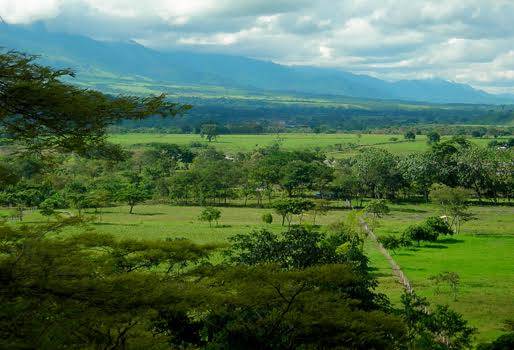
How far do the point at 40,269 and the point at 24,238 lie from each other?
218cm

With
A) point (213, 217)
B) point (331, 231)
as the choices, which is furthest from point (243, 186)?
point (331, 231)

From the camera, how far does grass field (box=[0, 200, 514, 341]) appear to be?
29.3 metres

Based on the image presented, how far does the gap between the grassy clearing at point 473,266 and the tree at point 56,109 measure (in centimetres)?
1787

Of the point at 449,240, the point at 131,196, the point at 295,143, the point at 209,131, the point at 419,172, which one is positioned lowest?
the point at 131,196

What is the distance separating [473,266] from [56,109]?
33.9 metres

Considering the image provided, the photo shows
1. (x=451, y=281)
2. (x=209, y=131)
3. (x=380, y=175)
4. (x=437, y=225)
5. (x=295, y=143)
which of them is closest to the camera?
(x=451, y=281)

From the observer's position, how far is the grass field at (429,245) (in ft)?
96.0

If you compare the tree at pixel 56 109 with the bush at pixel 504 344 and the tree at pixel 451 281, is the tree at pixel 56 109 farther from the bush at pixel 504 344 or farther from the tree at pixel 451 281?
the tree at pixel 451 281

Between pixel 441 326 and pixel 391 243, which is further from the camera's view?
pixel 391 243

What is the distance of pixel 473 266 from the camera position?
126ft

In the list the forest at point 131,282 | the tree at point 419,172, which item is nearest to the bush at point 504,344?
the forest at point 131,282

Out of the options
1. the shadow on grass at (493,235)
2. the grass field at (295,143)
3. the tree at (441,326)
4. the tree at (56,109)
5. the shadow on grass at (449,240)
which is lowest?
the shadow on grass at (449,240)

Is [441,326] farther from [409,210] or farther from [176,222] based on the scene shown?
[409,210]

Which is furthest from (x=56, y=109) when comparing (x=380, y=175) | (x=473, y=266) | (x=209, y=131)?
(x=209, y=131)
